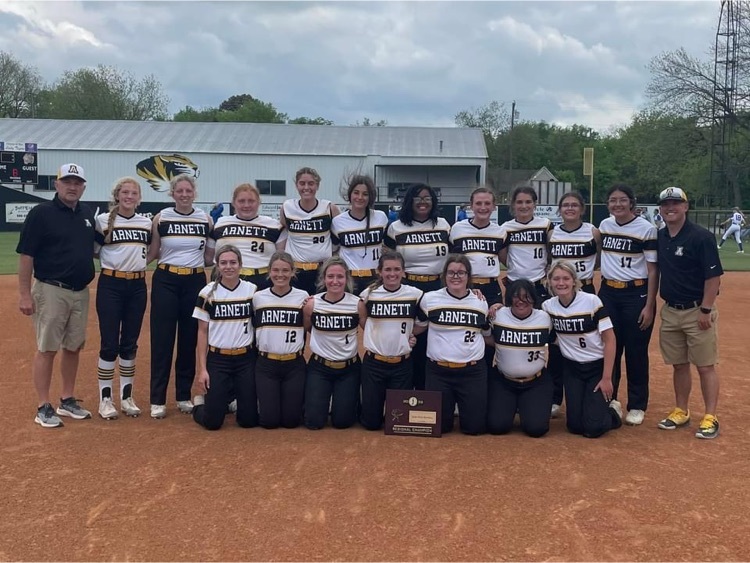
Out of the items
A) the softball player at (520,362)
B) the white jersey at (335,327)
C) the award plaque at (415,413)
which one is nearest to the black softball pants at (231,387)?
the white jersey at (335,327)

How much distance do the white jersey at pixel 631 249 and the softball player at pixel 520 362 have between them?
0.77 m

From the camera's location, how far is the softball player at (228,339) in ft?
16.7

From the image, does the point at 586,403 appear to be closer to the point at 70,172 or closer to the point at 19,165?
the point at 70,172

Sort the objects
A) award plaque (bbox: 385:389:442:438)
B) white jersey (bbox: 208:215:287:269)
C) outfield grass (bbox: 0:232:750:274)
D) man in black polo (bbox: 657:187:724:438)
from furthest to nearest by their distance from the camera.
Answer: outfield grass (bbox: 0:232:750:274)
white jersey (bbox: 208:215:287:269)
man in black polo (bbox: 657:187:724:438)
award plaque (bbox: 385:389:442:438)

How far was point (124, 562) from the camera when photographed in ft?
10.0

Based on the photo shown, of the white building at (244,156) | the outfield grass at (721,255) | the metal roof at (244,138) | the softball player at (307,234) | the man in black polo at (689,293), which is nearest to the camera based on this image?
the man in black polo at (689,293)

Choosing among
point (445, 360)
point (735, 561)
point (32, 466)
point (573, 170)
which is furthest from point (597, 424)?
point (573, 170)

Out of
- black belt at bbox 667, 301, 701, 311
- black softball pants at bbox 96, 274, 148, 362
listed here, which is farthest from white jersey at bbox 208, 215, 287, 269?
black belt at bbox 667, 301, 701, 311

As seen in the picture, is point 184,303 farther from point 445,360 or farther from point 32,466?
point 445,360

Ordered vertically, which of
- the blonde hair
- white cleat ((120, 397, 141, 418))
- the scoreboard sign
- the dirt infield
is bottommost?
the dirt infield

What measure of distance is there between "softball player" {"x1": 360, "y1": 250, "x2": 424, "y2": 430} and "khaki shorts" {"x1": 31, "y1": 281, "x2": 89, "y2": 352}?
89.6 inches

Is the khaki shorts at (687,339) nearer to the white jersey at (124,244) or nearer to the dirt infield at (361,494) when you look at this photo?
the dirt infield at (361,494)

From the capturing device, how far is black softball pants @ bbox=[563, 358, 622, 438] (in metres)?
4.95

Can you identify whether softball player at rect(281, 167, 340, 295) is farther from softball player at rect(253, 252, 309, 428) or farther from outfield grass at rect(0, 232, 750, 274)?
outfield grass at rect(0, 232, 750, 274)
